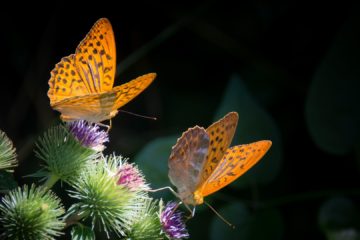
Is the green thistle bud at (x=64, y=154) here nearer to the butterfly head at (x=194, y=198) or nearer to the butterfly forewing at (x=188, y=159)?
the butterfly forewing at (x=188, y=159)

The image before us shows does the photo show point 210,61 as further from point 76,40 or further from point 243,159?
point 243,159

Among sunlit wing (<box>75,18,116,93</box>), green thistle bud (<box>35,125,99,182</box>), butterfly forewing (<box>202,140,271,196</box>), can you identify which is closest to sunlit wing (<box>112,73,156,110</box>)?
sunlit wing (<box>75,18,116,93</box>)

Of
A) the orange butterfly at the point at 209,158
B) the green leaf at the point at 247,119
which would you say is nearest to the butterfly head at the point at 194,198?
the orange butterfly at the point at 209,158

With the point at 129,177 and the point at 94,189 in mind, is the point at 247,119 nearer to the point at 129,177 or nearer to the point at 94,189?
the point at 129,177

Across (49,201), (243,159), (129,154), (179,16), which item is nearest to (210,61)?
(179,16)

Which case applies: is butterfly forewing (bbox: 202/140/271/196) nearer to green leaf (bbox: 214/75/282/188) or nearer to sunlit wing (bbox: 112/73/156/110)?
sunlit wing (bbox: 112/73/156/110)

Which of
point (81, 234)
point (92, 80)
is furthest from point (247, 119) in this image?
point (81, 234)
